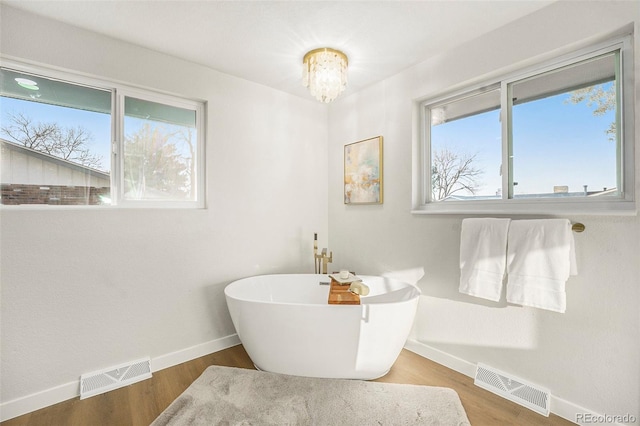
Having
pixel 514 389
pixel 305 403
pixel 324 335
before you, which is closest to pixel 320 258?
pixel 324 335

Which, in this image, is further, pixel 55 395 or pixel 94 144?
pixel 94 144

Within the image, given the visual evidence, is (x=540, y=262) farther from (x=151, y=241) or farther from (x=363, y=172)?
(x=151, y=241)

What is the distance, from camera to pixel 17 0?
160 centimetres

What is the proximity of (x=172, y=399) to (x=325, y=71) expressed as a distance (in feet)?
7.65

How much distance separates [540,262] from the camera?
63.6 inches

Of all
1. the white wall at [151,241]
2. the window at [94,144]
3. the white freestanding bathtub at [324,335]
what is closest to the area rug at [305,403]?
the white freestanding bathtub at [324,335]

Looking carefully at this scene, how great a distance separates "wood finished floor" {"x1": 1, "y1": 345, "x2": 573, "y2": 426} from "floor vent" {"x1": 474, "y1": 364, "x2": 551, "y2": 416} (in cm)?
4

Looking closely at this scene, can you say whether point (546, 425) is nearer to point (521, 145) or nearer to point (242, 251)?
point (521, 145)

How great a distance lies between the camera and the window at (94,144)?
1762mm

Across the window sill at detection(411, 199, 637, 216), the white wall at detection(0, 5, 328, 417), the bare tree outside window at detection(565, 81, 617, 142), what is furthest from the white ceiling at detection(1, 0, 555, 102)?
the window sill at detection(411, 199, 637, 216)

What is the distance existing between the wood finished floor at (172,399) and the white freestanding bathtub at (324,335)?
0.26 metres

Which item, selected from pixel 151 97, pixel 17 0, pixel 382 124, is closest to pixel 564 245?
pixel 382 124

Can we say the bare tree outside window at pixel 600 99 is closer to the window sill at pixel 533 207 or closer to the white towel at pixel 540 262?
the window sill at pixel 533 207

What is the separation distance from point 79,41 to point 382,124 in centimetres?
225
